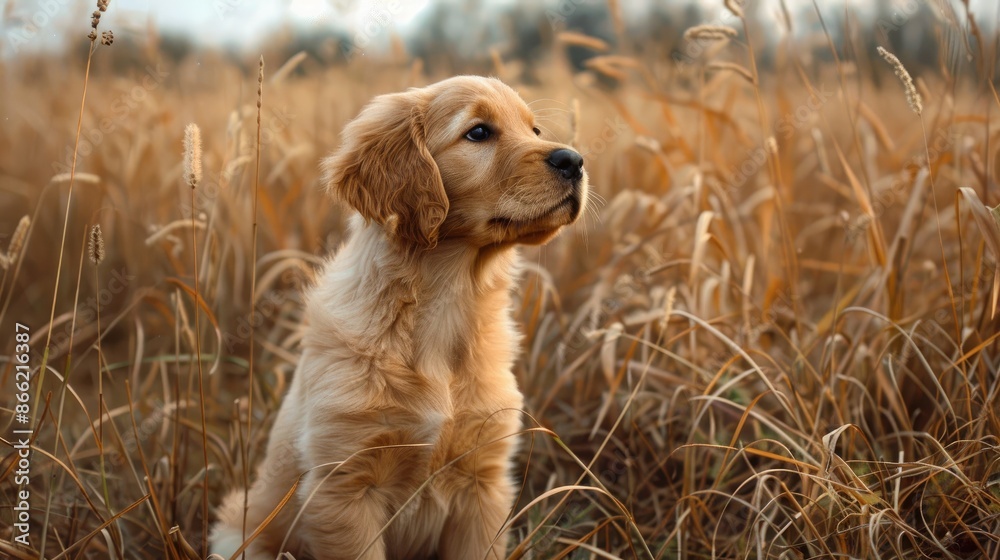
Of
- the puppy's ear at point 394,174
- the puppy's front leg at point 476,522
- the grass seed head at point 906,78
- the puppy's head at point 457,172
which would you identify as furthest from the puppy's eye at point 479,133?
the grass seed head at point 906,78

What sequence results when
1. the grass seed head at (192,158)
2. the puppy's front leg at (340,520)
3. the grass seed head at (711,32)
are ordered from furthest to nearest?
the grass seed head at (711,32) < the puppy's front leg at (340,520) < the grass seed head at (192,158)

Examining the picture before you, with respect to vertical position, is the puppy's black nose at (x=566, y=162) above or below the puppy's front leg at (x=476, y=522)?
above

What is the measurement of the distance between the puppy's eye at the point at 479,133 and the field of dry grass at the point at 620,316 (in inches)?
25.3

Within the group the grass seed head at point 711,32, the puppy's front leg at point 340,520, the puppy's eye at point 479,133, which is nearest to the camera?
the puppy's front leg at point 340,520

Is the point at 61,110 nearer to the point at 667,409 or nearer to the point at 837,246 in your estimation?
the point at 667,409

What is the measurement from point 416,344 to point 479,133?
648mm

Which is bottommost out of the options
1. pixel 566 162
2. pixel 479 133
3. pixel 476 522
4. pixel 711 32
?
pixel 476 522

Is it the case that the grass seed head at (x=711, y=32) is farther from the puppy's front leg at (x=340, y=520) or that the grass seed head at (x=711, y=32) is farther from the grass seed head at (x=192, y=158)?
the puppy's front leg at (x=340, y=520)

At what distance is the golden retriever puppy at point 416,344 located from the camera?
7.07ft

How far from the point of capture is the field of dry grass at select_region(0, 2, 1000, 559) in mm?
2232

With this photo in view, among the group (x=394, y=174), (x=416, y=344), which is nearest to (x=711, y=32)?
(x=394, y=174)

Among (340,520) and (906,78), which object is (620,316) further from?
(340,520)

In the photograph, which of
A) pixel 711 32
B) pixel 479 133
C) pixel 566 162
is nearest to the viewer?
pixel 566 162

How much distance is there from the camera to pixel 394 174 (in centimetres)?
229
